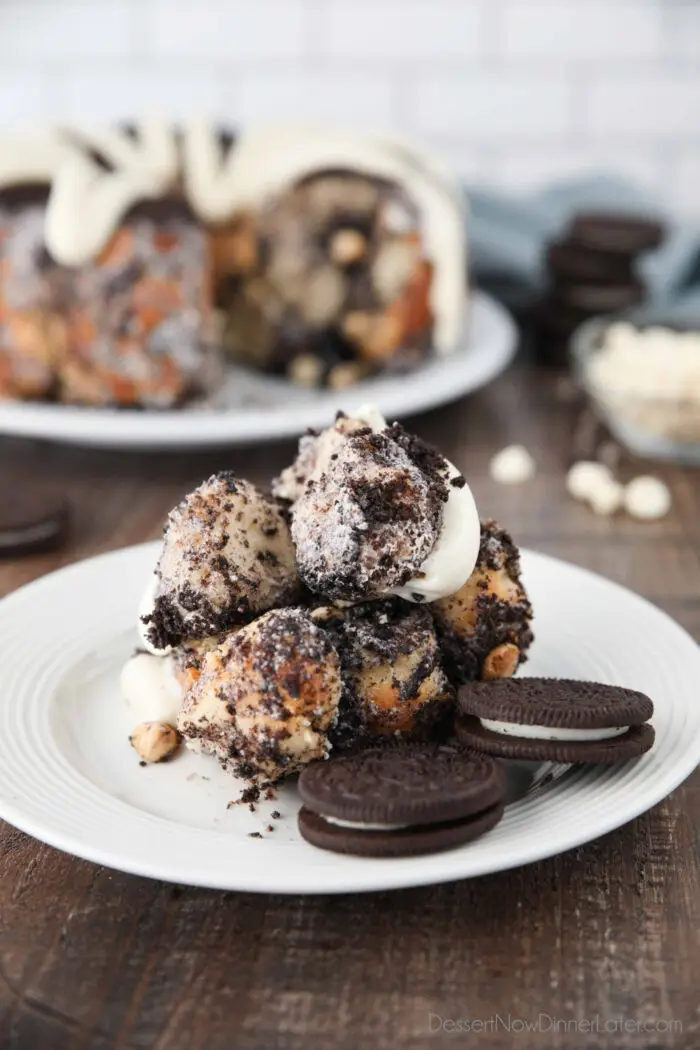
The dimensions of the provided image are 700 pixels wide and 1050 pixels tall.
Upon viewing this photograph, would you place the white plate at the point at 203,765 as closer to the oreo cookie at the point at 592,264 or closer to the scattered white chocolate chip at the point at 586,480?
the scattered white chocolate chip at the point at 586,480

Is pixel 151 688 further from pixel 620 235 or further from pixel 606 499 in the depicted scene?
pixel 620 235

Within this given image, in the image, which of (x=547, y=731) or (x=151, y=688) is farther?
(x=151, y=688)

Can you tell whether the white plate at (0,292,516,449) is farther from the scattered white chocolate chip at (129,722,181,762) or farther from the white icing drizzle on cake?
the scattered white chocolate chip at (129,722,181,762)

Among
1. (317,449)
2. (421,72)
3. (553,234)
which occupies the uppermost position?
(317,449)

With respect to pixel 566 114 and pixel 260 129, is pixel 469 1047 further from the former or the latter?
pixel 566 114

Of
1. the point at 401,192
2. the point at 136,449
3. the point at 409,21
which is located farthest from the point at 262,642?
the point at 409,21

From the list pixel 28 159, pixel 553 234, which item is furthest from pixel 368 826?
pixel 553 234

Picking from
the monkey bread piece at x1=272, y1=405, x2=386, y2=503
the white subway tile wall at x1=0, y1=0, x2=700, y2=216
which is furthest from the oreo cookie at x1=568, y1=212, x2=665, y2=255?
the monkey bread piece at x1=272, y1=405, x2=386, y2=503
